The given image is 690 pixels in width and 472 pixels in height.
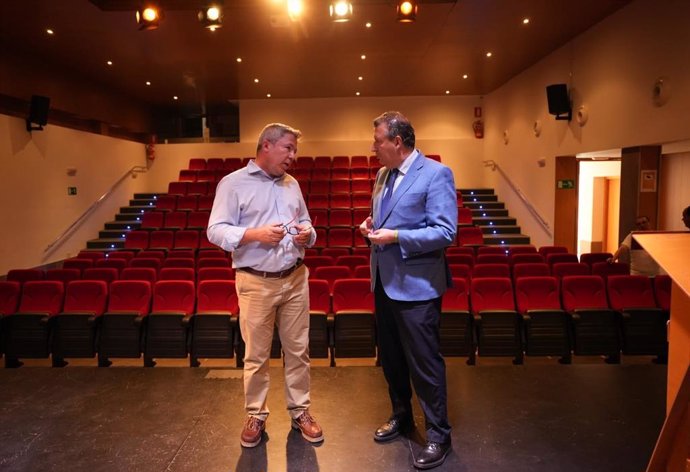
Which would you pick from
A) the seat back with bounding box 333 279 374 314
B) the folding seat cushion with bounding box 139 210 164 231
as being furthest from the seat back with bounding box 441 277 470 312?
the folding seat cushion with bounding box 139 210 164 231

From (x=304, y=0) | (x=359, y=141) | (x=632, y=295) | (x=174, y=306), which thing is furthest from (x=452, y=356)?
(x=359, y=141)

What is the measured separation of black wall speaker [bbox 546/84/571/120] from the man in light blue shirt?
661cm

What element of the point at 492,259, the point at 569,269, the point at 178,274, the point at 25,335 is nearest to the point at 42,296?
the point at 25,335

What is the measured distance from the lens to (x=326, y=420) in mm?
2201

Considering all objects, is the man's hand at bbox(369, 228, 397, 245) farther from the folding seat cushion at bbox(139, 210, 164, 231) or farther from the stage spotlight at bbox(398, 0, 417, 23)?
the folding seat cushion at bbox(139, 210, 164, 231)

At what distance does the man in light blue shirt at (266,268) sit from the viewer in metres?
2.00

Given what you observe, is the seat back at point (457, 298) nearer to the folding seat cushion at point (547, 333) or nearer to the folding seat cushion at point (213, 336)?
the folding seat cushion at point (547, 333)

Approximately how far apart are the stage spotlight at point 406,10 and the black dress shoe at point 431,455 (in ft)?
15.7

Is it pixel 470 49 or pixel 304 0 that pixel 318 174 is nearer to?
pixel 470 49

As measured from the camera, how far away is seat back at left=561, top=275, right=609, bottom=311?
4.17m

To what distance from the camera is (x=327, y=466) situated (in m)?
1.83

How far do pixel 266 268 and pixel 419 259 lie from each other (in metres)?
0.66

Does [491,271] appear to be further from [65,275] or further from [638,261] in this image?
[65,275]

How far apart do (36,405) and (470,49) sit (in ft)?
25.2
